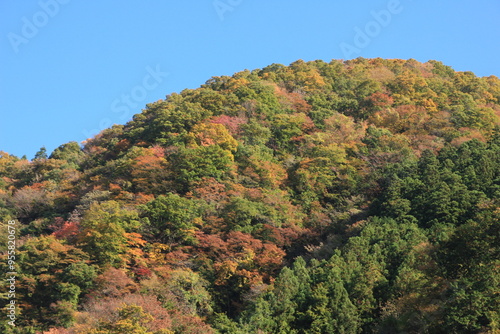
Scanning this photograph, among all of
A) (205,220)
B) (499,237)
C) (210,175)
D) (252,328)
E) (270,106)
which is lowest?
(252,328)

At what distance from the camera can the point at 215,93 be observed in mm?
53438

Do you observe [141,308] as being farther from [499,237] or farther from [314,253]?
[499,237]

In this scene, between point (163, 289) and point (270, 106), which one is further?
point (270, 106)

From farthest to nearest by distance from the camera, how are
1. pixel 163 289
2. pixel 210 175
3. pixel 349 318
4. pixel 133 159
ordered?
pixel 133 159 → pixel 210 175 → pixel 163 289 → pixel 349 318

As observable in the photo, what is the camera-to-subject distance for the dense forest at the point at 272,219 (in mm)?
27453

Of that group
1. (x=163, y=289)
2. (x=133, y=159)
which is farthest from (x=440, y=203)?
(x=133, y=159)

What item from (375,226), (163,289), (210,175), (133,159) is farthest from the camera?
(133,159)

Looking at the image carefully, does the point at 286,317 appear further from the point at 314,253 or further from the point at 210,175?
the point at 210,175

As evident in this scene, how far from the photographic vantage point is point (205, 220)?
3684 centimetres

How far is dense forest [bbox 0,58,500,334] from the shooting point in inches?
1081

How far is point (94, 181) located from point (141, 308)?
22211mm

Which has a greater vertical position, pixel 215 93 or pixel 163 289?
pixel 215 93

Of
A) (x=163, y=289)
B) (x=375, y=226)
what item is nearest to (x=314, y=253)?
(x=375, y=226)

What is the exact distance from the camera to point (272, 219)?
36562 millimetres
